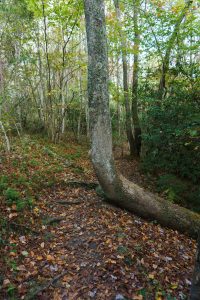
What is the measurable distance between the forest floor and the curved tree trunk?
31 cm

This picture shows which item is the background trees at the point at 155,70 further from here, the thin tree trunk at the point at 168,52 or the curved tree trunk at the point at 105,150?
the curved tree trunk at the point at 105,150

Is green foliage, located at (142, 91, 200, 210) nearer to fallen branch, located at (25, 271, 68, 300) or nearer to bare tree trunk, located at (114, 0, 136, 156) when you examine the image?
bare tree trunk, located at (114, 0, 136, 156)

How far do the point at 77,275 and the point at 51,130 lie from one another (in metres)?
9.82

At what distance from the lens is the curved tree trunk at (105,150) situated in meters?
4.28

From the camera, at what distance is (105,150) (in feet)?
15.5

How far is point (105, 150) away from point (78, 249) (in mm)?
1990

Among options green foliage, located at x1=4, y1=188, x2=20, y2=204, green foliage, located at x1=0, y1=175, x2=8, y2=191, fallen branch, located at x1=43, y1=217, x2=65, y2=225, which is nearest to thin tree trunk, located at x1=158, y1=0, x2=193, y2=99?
fallen branch, located at x1=43, y1=217, x2=65, y2=225

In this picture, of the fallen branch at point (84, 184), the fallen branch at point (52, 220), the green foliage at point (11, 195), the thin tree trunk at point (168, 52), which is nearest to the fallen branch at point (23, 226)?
the fallen branch at point (52, 220)

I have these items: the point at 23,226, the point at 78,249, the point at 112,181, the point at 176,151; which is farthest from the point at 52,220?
the point at 176,151

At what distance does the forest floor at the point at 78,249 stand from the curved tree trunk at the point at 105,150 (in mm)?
310

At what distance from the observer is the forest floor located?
3.29m

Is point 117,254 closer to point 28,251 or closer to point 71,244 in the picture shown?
point 71,244

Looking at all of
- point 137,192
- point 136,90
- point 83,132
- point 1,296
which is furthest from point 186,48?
point 83,132

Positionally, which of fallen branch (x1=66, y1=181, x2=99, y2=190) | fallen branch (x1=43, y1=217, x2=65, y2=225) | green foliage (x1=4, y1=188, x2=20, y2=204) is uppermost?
green foliage (x1=4, y1=188, x2=20, y2=204)
